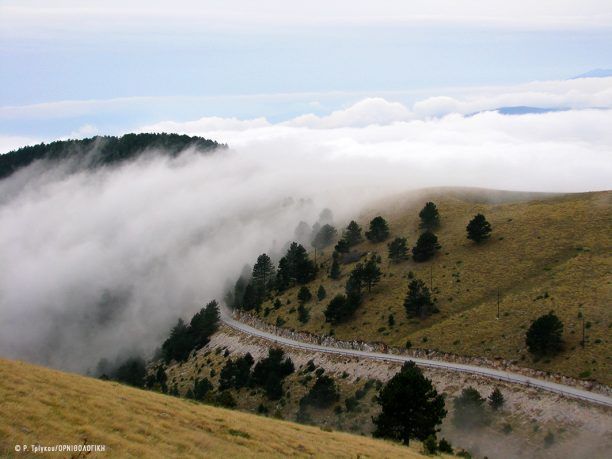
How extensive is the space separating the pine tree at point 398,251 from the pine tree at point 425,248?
3947 mm

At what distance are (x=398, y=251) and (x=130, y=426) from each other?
88.0m

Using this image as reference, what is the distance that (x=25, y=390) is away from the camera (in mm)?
23188

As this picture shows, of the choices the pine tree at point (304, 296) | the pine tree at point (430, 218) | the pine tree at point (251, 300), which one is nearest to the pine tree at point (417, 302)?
the pine tree at point (304, 296)

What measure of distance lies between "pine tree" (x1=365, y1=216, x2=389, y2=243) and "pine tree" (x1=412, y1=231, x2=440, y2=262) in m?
17.4

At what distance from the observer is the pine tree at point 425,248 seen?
3976 inches

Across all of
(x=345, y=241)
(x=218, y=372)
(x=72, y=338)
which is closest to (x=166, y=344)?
(x=218, y=372)

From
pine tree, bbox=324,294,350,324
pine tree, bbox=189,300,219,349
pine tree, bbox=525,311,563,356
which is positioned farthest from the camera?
pine tree, bbox=189,300,219,349

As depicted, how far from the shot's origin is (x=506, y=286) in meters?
83.7

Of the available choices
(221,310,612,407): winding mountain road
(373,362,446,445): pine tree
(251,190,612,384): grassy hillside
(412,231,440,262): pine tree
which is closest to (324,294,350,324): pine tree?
(251,190,612,384): grassy hillside

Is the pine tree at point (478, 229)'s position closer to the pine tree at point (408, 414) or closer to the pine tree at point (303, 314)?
the pine tree at point (303, 314)

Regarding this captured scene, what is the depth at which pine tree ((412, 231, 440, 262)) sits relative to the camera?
101 m

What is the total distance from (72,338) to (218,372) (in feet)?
320

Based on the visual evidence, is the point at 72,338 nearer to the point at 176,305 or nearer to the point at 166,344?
the point at 176,305

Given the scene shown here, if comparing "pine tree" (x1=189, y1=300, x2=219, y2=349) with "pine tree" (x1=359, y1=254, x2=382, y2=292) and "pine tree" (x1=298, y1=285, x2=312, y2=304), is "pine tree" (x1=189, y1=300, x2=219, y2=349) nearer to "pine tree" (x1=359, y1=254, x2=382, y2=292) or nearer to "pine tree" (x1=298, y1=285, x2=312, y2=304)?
"pine tree" (x1=298, y1=285, x2=312, y2=304)
